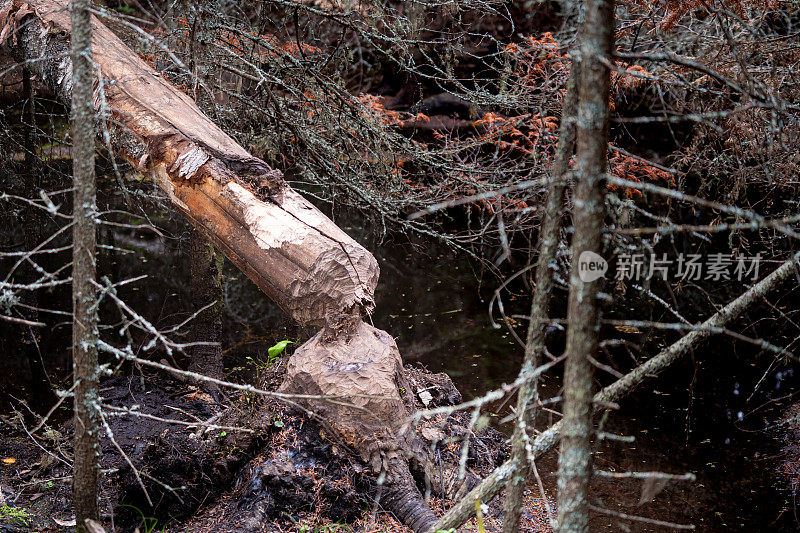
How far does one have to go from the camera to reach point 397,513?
362 centimetres

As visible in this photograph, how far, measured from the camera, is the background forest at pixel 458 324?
2182mm

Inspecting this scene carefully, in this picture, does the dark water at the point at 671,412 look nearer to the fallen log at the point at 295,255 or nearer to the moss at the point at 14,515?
the fallen log at the point at 295,255

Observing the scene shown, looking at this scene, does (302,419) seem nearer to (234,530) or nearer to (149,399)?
(234,530)

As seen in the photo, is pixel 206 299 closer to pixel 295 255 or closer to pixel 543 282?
pixel 295 255

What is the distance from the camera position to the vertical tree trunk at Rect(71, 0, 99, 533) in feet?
8.16

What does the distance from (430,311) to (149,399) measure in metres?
3.93

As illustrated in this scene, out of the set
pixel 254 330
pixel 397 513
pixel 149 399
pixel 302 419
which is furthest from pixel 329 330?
pixel 254 330

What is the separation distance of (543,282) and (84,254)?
1.92 meters

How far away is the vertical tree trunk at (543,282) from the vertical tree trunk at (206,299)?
3.85 metres

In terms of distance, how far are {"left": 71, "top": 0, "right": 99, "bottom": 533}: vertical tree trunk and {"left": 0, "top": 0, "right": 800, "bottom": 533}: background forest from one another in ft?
0.12

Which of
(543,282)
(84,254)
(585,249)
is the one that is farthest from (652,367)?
(84,254)

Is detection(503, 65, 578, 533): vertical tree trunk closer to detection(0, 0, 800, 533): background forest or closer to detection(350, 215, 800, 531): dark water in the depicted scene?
detection(0, 0, 800, 533): background forest

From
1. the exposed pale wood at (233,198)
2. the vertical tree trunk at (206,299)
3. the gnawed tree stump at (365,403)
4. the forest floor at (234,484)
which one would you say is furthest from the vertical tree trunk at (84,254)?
the vertical tree trunk at (206,299)

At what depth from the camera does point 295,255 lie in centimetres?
379
